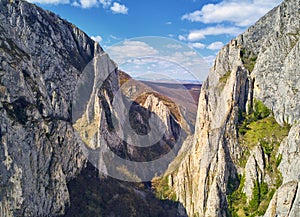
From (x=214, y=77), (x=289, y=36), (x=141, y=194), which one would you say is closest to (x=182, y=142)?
(x=141, y=194)

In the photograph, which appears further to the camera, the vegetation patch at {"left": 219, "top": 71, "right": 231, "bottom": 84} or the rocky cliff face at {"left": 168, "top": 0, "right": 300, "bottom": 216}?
the vegetation patch at {"left": 219, "top": 71, "right": 231, "bottom": 84}

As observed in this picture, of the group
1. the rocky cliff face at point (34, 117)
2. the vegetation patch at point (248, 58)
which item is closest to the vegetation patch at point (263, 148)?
the vegetation patch at point (248, 58)

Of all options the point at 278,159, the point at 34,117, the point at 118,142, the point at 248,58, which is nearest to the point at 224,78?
the point at 248,58

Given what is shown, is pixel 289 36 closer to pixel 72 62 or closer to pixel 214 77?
pixel 214 77

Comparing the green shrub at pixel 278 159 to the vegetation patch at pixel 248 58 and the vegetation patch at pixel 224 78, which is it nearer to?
the vegetation patch at pixel 248 58

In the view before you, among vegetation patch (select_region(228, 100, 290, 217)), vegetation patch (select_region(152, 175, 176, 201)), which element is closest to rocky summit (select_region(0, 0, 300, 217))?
vegetation patch (select_region(228, 100, 290, 217))

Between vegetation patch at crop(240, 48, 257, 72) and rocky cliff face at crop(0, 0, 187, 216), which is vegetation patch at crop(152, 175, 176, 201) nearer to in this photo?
rocky cliff face at crop(0, 0, 187, 216)
